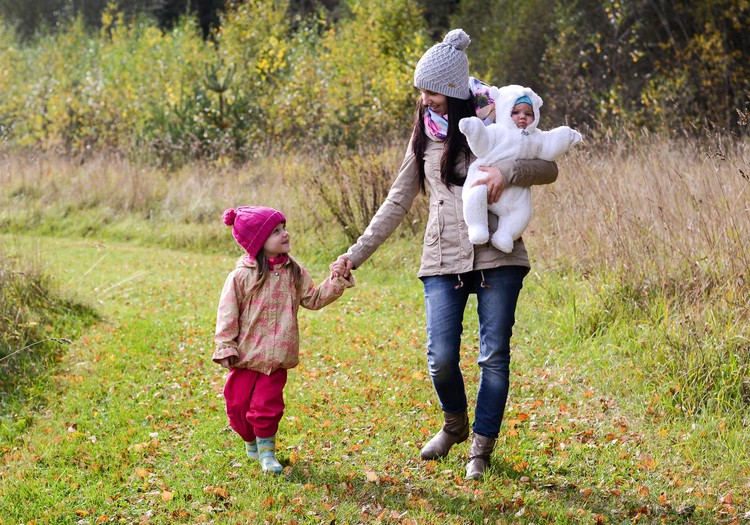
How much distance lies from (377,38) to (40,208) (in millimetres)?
9215

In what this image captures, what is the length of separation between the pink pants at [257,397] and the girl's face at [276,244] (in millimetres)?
595

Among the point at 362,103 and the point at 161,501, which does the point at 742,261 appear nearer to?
the point at 161,501

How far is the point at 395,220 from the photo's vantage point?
4.30m

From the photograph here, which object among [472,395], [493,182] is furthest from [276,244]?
[472,395]

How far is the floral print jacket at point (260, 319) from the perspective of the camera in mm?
4156

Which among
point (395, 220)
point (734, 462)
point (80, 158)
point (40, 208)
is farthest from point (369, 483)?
point (80, 158)

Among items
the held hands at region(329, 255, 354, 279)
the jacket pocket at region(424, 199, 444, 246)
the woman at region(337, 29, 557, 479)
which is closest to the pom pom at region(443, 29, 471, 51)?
the woman at region(337, 29, 557, 479)

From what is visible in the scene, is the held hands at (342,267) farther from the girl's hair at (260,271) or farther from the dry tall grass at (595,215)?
the dry tall grass at (595,215)

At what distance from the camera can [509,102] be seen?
12.6 ft

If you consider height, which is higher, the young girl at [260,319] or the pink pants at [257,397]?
the young girl at [260,319]

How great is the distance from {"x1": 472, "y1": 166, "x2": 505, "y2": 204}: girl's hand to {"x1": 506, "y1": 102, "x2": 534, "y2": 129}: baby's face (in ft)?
0.81

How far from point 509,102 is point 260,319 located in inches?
63.1

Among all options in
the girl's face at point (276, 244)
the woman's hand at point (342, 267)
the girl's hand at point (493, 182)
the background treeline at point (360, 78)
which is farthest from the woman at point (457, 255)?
the background treeline at point (360, 78)

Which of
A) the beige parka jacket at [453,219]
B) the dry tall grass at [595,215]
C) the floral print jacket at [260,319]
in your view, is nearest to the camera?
the beige parka jacket at [453,219]
